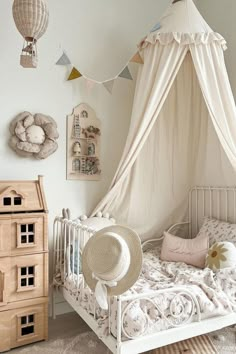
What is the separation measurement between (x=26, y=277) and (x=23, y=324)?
337 mm

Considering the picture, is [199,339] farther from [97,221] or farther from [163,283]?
[97,221]

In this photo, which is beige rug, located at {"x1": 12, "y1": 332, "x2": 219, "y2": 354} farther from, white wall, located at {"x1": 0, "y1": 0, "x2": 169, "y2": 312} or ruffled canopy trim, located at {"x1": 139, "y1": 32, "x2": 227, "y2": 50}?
ruffled canopy trim, located at {"x1": 139, "y1": 32, "x2": 227, "y2": 50}

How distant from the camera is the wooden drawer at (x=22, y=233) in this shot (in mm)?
2154

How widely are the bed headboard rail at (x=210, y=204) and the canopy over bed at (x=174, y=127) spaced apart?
9 centimetres

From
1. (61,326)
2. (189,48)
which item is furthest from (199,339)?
(189,48)

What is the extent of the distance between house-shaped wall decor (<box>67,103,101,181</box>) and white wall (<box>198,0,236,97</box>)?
4.55ft

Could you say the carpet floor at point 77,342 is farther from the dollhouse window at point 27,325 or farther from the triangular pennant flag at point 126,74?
the triangular pennant flag at point 126,74

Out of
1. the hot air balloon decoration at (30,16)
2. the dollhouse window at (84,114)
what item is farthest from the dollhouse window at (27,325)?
the hot air balloon decoration at (30,16)

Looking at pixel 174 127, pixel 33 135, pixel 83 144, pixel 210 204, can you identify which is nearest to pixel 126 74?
pixel 174 127

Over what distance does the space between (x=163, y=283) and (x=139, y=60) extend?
1.91 m

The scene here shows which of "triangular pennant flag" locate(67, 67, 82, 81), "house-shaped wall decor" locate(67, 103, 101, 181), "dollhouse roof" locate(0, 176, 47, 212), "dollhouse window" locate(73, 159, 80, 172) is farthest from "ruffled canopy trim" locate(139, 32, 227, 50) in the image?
"dollhouse roof" locate(0, 176, 47, 212)

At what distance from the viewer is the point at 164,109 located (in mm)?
3092

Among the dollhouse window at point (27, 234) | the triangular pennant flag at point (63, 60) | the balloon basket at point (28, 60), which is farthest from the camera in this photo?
the triangular pennant flag at point (63, 60)

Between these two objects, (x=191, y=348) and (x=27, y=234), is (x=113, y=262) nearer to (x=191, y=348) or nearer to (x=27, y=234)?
(x=27, y=234)
